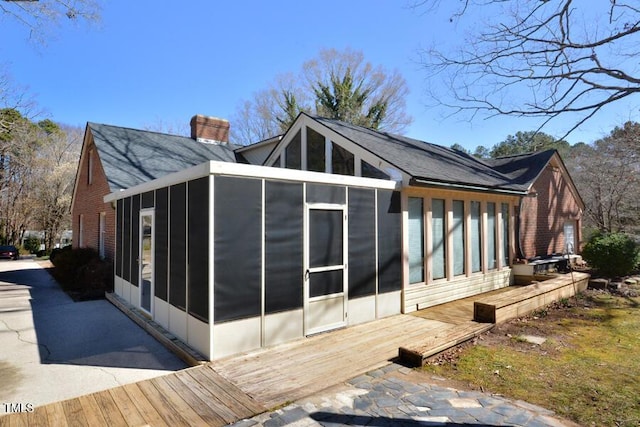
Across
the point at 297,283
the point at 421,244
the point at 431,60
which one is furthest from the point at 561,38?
the point at 297,283

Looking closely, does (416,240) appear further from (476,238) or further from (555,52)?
(555,52)

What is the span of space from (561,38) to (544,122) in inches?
79.2

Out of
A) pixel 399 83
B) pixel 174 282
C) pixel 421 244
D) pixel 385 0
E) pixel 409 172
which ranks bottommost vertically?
pixel 174 282

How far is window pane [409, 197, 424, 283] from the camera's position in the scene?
24.2 feet

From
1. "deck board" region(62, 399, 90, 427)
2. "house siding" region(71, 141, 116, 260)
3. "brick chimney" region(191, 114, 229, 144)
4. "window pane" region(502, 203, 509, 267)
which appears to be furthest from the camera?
"brick chimney" region(191, 114, 229, 144)

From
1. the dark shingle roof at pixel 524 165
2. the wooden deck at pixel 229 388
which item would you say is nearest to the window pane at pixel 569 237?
the dark shingle roof at pixel 524 165

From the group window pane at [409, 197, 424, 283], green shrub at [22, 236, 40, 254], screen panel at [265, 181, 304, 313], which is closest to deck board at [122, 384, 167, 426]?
screen panel at [265, 181, 304, 313]

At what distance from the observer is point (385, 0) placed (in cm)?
906

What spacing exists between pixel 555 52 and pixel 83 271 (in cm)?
1393

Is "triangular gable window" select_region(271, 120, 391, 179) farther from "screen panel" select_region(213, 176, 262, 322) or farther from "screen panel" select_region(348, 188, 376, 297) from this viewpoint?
"screen panel" select_region(213, 176, 262, 322)

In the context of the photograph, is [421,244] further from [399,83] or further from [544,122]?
[399,83]

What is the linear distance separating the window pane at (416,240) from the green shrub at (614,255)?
7.03 m

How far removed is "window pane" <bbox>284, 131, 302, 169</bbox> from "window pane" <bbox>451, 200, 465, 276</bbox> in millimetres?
4088

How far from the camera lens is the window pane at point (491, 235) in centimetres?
933
